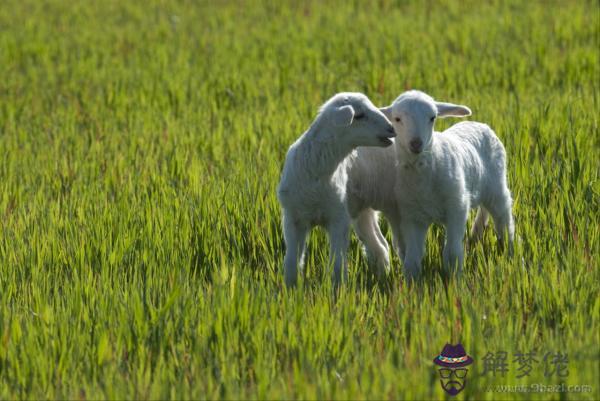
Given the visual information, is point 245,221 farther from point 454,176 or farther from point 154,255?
point 454,176

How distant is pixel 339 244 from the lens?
482 centimetres

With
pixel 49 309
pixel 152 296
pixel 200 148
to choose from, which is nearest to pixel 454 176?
pixel 152 296

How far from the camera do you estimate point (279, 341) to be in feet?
12.7

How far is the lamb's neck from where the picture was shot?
4812 mm

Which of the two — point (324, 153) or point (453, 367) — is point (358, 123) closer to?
point (324, 153)

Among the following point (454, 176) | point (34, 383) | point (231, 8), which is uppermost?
point (231, 8)

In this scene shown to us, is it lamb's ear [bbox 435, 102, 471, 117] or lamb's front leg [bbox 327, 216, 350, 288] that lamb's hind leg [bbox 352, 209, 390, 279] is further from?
lamb's ear [bbox 435, 102, 471, 117]

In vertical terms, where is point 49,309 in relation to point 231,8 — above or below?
below

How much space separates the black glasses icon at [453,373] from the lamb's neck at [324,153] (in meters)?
1.61

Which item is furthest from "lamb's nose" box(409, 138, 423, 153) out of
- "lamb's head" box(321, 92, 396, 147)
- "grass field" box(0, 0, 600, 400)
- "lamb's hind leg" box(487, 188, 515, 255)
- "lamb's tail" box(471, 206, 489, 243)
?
"lamb's tail" box(471, 206, 489, 243)

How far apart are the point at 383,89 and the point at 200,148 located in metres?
2.87

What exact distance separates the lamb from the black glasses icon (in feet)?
4.31

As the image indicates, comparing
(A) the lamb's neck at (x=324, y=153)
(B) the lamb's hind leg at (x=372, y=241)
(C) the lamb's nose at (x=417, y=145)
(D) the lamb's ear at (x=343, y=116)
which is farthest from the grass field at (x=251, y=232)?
(D) the lamb's ear at (x=343, y=116)

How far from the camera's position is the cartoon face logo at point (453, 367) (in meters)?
3.41
